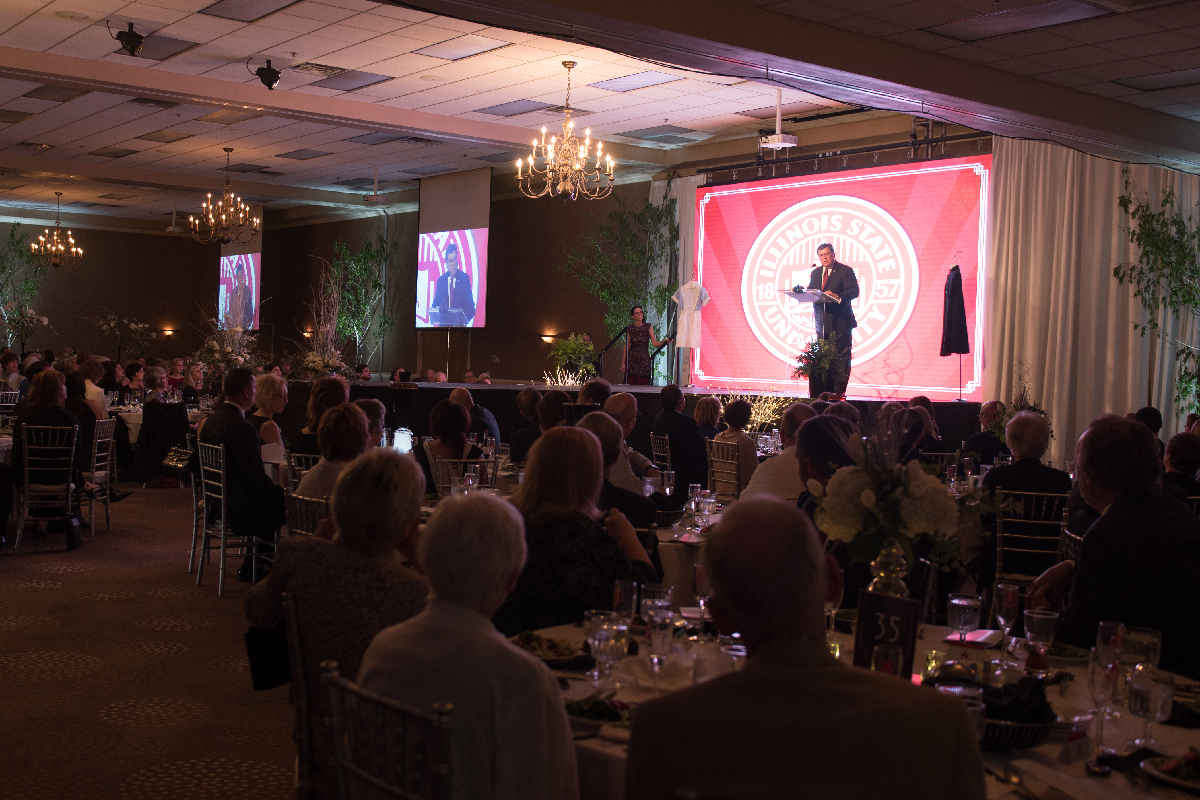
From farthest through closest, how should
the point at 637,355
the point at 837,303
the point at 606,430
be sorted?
the point at 637,355, the point at 837,303, the point at 606,430

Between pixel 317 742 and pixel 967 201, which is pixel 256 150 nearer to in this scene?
pixel 967 201

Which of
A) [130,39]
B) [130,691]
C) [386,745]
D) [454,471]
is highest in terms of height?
[130,39]

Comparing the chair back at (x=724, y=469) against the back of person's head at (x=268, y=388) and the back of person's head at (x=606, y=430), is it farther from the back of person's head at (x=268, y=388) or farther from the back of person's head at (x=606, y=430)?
the back of person's head at (x=268, y=388)

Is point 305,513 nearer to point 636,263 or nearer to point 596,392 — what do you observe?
point 596,392

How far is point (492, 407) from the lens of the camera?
1203 centimetres

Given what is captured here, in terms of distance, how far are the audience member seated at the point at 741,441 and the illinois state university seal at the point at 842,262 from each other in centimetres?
453

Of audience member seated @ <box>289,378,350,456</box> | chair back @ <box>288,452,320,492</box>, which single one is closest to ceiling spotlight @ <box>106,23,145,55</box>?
audience member seated @ <box>289,378,350,456</box>

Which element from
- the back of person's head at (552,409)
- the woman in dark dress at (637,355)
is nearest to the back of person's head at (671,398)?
the back of person's head at (552,409)

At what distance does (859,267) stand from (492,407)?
471cm

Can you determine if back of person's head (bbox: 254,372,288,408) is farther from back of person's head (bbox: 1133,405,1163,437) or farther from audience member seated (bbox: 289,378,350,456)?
back of person's head (bbox: 1133,405,1163,437)

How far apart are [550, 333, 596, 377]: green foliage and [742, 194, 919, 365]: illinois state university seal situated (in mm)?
2509

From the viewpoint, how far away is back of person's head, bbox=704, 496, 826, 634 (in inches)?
62.2

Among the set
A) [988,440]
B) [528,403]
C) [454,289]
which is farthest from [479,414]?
[454,289]

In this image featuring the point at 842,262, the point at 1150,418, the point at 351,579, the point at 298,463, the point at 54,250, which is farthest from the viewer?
the point at 54,250
